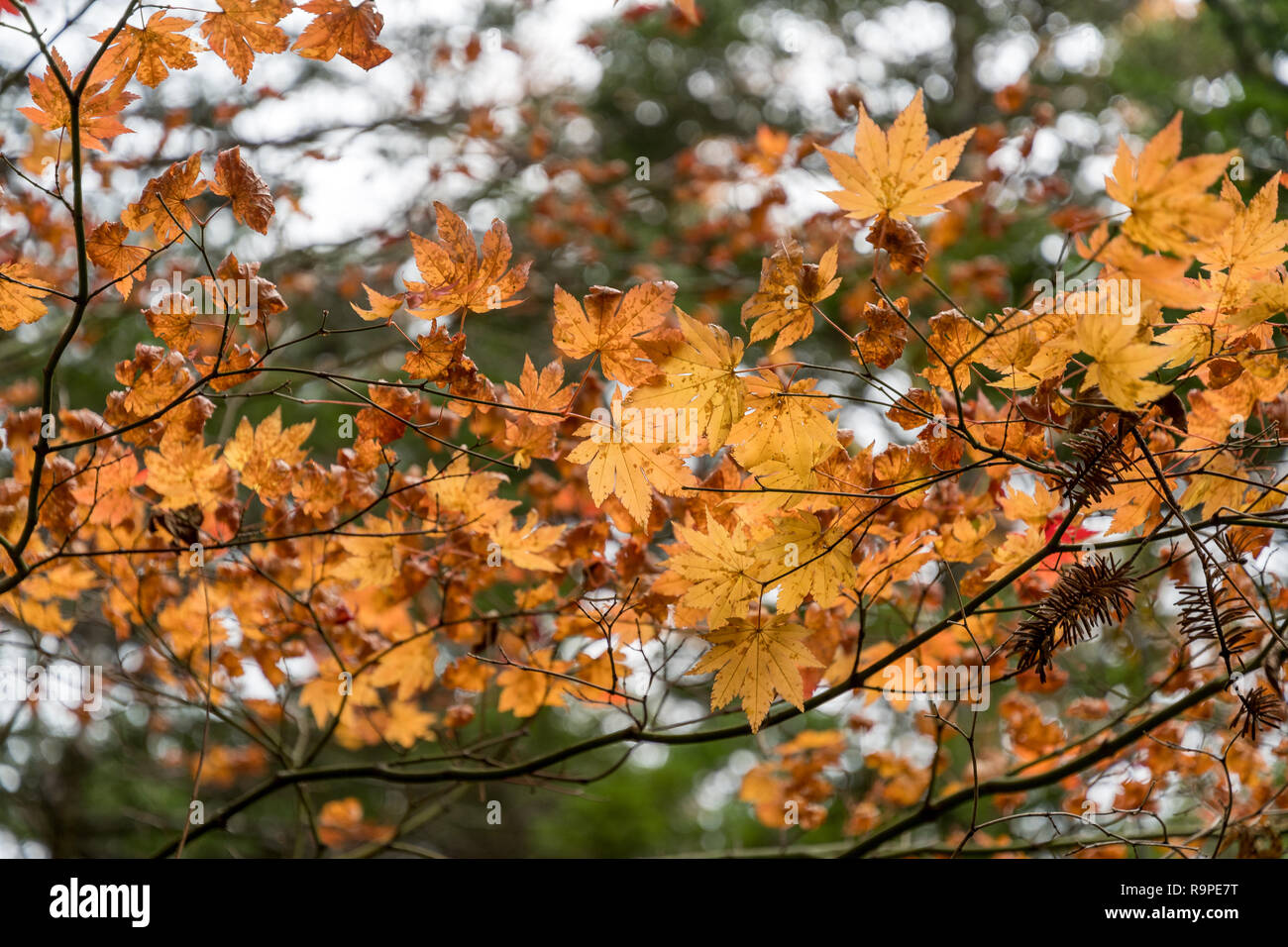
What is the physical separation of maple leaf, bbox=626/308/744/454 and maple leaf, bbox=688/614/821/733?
28 centimetres

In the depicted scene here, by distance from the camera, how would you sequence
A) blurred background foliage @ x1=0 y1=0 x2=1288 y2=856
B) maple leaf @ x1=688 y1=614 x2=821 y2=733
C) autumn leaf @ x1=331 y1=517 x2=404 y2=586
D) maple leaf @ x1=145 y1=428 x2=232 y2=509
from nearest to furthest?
maple leaf @ x1=688 y1=614 x2=821 y2=733
maple leaf @ x1=145 y1=428 x2=232 y2=509
autumn leaf @ x1=331 y1=517 x2=404 y2=586
blurred background foliage @ x1=0 y1=0 x2=1288 y2=856

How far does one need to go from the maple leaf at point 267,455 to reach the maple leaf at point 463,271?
1.60 ft

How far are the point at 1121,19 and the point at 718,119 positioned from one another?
10.5 ft

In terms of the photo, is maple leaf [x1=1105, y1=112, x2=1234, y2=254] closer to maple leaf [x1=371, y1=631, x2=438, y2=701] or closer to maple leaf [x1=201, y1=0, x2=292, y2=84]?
maple leaf [x1=201, y1=0, x2=292, y2=84]

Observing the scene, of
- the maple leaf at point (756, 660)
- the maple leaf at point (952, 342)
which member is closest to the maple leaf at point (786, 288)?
the maple leaf at point (952, 342)

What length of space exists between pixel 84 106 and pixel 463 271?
1.97 ft

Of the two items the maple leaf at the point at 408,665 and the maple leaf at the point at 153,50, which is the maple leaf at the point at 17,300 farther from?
the maple leaf at the point at 408,665

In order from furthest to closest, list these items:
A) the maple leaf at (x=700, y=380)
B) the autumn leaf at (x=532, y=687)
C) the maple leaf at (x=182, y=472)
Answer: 1. the autumn leaf at (x=532, y=687)
2. the maple leaf at (x=182, y=472)
3. the maple leaf at (x=700, y=380)

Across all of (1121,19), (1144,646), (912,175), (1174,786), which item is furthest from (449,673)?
(1121,19)

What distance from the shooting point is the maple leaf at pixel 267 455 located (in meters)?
1.64

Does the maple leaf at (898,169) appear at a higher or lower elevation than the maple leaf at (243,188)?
lower

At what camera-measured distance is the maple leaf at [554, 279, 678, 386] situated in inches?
51.2

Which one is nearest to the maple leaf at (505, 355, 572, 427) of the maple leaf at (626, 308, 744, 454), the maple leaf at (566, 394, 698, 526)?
the maple leaf at (566, 394, 698, 526)

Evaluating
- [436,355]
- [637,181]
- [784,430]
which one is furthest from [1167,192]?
[637,181]
